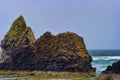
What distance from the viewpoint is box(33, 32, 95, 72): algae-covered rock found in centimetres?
10731

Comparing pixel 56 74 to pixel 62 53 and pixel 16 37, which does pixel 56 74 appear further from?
pixel 16 37

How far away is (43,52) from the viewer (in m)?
114

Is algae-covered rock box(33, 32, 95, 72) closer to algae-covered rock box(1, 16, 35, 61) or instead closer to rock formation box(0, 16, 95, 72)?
rock formation box(0, 16, 95, 72)

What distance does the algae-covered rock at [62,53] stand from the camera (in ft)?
352

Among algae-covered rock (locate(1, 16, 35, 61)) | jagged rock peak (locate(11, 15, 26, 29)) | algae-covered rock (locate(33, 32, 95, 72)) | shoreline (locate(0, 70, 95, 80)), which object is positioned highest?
jagged rock peak (locate(11, 15, 26, 29))

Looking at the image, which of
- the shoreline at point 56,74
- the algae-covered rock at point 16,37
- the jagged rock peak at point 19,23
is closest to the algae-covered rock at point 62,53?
the shoreline at point 56,74

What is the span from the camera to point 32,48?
11569 cm

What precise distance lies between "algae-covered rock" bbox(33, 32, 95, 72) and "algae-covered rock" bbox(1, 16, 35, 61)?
297 centimetres

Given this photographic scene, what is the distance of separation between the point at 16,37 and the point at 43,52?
9249 millimetres

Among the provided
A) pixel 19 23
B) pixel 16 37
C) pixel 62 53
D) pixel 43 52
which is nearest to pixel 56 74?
pixel 62 53

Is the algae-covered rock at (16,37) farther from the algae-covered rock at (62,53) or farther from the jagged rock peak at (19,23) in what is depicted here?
the algae-covered rock at (62,53)

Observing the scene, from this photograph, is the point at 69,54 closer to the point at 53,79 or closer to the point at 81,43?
the point at 81,43

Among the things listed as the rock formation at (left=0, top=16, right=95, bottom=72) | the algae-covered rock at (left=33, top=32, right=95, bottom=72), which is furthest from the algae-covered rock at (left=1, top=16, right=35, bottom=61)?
the algae-covered rock at (left=33, top=32, right=95, bottom=72)

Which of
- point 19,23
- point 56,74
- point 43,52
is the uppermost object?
point 19,23
